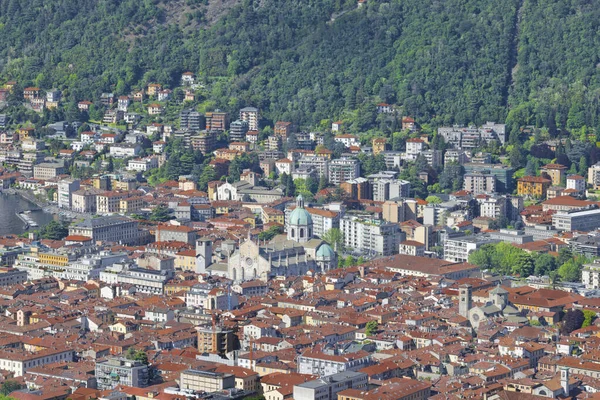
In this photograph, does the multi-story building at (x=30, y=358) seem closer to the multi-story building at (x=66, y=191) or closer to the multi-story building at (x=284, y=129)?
the multi-story building at (x=66, y=191)

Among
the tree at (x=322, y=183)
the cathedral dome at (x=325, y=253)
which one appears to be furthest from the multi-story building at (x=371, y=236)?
the tree at (x=322, y=183)

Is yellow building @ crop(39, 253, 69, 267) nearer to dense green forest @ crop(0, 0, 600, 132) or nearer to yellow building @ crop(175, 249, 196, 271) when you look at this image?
yellow building @ crop(175, 249, 196, 271)

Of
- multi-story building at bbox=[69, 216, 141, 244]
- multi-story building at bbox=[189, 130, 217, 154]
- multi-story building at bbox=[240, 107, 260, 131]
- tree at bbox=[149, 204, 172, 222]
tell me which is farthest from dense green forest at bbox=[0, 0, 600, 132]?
multi-story building at bbox=[69, 216, 141, 244]

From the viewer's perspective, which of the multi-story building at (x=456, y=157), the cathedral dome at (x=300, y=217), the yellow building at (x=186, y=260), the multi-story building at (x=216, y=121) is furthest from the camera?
the multi-story building at (x=216, y=121)

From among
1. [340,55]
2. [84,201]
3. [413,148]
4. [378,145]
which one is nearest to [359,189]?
[413,148]

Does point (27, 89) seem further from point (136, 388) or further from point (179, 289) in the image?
point (136, 388)

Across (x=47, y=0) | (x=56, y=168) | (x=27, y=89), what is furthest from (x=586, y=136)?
(x=47, y=0)
